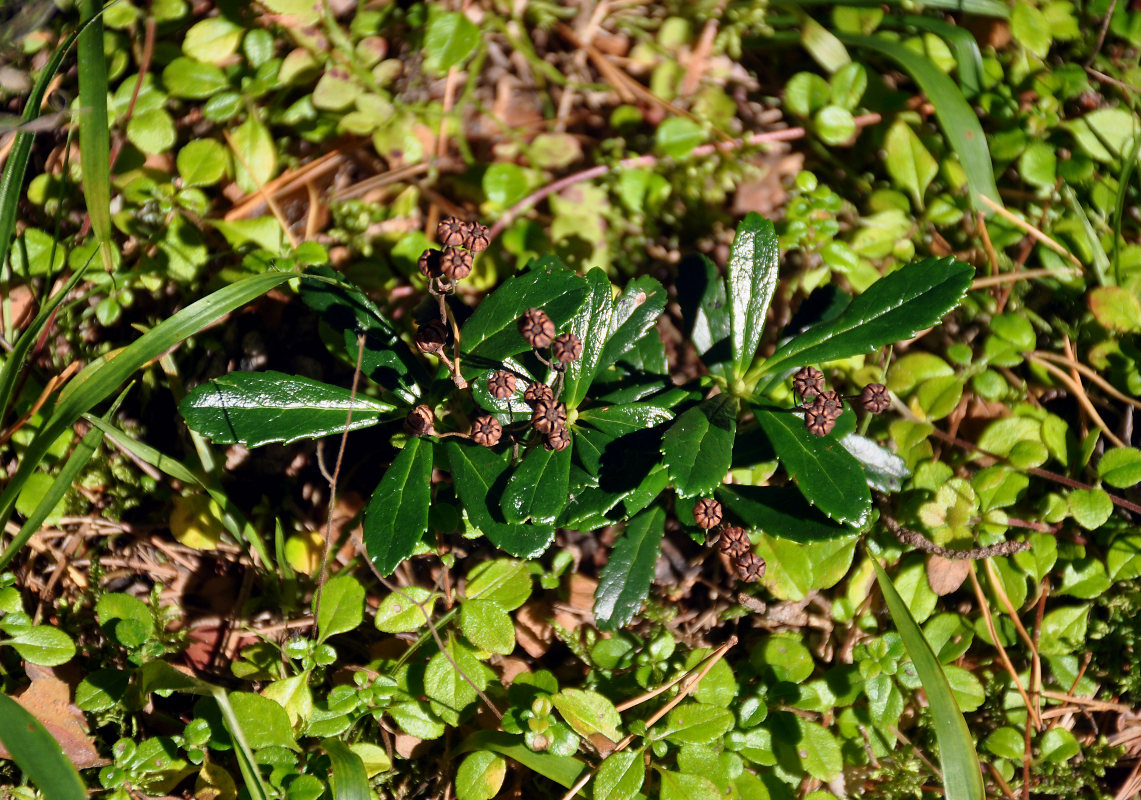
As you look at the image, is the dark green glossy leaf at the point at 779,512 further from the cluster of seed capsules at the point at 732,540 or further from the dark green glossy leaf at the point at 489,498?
the dark green glossy leaf at the point at 489,498

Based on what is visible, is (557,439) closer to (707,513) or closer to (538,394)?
(538,394)

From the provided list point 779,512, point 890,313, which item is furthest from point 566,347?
point 890,313

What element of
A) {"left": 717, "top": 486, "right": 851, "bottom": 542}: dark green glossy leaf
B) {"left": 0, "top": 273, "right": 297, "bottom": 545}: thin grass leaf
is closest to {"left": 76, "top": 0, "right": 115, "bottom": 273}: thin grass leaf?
{"left": 0, "top": 273, "right": 297, "bottom": 545}: thin grass leaf

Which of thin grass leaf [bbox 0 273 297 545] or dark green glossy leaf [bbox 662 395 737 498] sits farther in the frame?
thin grass leaf [bbox 0 273 297 545]

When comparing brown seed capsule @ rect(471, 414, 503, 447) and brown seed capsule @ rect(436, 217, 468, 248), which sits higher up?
brown seed capsule @ rect(436, 217, 468, 248)

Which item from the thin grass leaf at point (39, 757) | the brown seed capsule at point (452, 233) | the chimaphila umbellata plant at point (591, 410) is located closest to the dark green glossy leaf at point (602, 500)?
the chimaphila umbellata plant at point (591, 410)

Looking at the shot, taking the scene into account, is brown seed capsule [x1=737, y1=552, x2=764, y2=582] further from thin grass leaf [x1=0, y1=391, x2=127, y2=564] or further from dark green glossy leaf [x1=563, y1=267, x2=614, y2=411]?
thin grass leaf [x1=0, y1=391, x2=127, y2=564]
